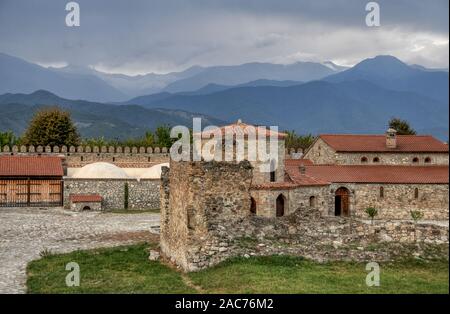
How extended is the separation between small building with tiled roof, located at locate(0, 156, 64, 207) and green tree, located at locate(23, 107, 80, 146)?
21.1 meters

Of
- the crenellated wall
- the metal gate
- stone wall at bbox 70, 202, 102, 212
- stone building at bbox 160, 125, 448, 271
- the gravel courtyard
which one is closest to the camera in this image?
stone building at bbox 160, 125, 448, 271

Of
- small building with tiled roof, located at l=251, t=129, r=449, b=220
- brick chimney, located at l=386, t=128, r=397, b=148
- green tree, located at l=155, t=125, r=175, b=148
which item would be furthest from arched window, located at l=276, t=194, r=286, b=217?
green tree, located at l=155, t=125, r=175, b=148

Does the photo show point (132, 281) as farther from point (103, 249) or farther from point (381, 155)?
point (381, 155)

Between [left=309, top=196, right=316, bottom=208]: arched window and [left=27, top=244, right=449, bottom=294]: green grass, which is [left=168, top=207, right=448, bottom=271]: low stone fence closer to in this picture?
[left=27, top=244, right=449, bottom=294]: green grass

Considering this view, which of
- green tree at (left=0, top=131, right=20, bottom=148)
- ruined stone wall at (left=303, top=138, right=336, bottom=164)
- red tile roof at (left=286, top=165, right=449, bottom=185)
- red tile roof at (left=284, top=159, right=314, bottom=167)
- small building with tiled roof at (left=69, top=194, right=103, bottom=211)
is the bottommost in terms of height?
small building with tiled roof at (left=69, top=194, right=103, bottom=211)

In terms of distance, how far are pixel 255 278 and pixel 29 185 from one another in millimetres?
30205

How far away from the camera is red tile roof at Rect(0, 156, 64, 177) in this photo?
40.9 meters

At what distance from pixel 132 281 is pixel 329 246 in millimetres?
5162

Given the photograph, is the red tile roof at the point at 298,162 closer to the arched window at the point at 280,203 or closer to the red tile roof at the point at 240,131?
the arched window at the point at 280,203

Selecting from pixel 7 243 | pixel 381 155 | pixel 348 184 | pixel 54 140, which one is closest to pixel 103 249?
pixel 7 243

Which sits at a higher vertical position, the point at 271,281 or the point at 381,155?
the point at 381,155

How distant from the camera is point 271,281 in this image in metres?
13.4
